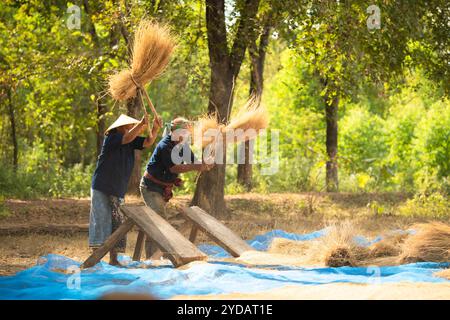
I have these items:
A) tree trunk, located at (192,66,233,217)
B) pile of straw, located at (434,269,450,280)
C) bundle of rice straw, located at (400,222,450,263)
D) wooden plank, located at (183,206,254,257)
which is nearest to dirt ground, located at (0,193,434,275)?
wooden plank, located at (183,206,254,257)

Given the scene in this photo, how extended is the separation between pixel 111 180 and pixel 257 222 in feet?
15.5

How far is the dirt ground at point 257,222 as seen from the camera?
6082 millimetres

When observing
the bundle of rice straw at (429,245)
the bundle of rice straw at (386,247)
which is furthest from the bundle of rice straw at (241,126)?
the bundle of rice straw at (429,245)

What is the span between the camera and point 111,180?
7883mm

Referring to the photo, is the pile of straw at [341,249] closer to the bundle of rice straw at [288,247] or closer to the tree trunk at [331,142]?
the bundle of rice straw at [288,247]

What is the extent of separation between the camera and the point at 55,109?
17.4 meters

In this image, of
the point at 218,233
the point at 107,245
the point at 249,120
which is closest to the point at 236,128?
the point at 249,120

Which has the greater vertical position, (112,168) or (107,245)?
(112,168)

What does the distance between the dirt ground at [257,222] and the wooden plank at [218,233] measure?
0.66ft

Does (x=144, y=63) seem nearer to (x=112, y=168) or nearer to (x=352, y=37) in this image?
(x=112, y=168)

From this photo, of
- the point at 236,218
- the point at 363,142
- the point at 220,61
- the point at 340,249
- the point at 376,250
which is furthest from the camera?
the point at 363,142

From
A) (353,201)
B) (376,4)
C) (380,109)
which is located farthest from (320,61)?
(380,109)

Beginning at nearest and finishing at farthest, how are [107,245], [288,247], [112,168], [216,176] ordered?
1. [107,245]
2. [112,168]
3. [288,247]
4. [216,176]
